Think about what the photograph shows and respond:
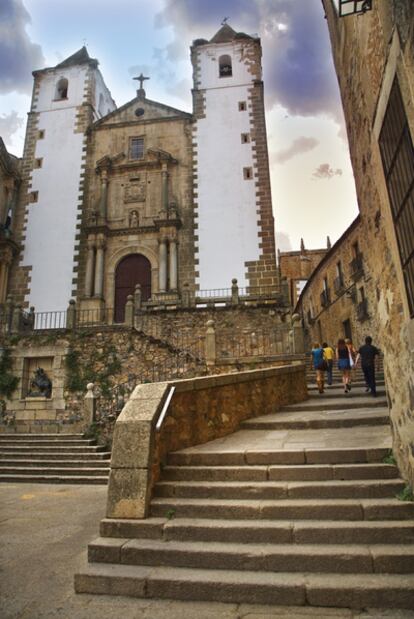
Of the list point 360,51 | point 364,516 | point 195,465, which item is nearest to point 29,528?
point 195,465

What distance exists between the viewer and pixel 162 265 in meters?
19.3

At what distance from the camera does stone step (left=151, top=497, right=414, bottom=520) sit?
3.67m

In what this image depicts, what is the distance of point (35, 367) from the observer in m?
14.9

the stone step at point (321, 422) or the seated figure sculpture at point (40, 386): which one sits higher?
the seated figure sculpture at point (40, 386)

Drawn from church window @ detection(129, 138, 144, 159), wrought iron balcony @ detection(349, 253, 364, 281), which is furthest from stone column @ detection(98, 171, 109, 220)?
wrought iron balcony @ detection(349, 253, 364, 281)

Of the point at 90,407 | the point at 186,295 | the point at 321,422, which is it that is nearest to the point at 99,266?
the point at 186,295

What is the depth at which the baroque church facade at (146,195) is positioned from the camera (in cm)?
1925

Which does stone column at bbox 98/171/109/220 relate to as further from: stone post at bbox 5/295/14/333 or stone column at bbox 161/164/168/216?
stone post at bbox 5/295/14/333

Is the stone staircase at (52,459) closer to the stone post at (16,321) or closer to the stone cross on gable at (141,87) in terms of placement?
the stone post at (16,321)

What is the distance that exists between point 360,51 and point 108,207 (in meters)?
17.8

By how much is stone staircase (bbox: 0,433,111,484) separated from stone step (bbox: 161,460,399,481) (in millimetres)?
5296

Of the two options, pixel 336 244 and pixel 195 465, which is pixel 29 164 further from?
pixel 195 465

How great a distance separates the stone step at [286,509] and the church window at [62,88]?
25995mm

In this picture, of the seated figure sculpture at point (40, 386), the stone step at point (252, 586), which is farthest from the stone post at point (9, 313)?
the stone step at point (252, 586)
